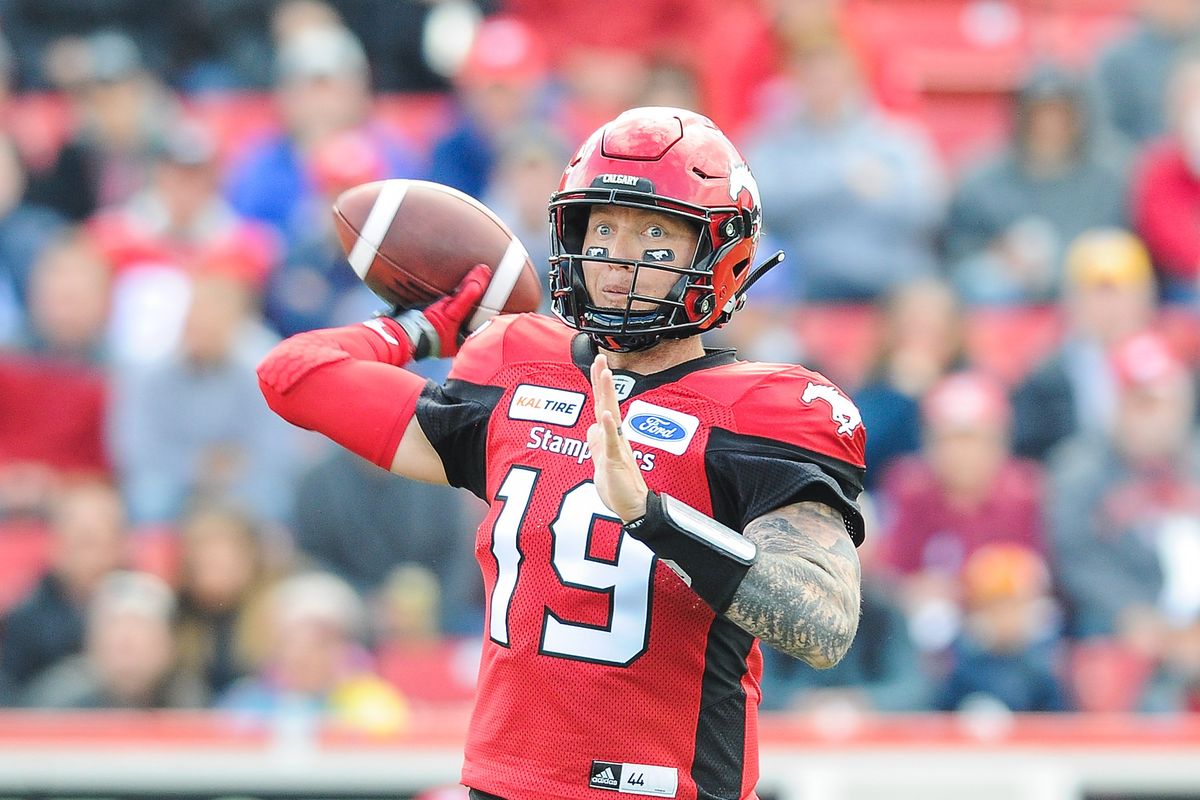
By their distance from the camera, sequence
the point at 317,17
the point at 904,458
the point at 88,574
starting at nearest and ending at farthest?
1. the point at 88,574
2. the point at 904,458
3. the point at 317,17

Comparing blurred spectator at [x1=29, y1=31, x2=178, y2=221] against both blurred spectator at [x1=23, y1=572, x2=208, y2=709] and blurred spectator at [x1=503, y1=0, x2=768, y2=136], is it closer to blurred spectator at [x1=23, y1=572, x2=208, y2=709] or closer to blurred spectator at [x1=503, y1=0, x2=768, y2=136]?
blurred spectator at [x1=503, y1=0, x2=768, y2=136]

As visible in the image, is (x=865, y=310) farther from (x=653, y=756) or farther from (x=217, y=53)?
(x=653, y=756)

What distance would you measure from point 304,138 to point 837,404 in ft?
21.9

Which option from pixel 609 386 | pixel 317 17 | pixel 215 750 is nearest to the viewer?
pixel 609 386

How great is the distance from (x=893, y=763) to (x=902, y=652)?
3.29 feet

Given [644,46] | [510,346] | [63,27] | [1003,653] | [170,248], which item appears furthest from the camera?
[63,27]

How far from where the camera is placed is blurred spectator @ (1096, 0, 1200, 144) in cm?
1002

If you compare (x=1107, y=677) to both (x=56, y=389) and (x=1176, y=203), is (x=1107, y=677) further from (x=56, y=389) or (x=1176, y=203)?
(x=56, y=389)

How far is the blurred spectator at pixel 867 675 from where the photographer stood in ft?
21.9

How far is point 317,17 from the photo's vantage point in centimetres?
1016

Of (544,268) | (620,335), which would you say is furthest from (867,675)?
(620,335)

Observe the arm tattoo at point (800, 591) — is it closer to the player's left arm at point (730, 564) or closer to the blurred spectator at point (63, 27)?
the player's left arm at point (730, 564)

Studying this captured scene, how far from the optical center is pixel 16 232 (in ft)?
30.2

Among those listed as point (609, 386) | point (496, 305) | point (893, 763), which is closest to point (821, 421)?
point (609, 386)
